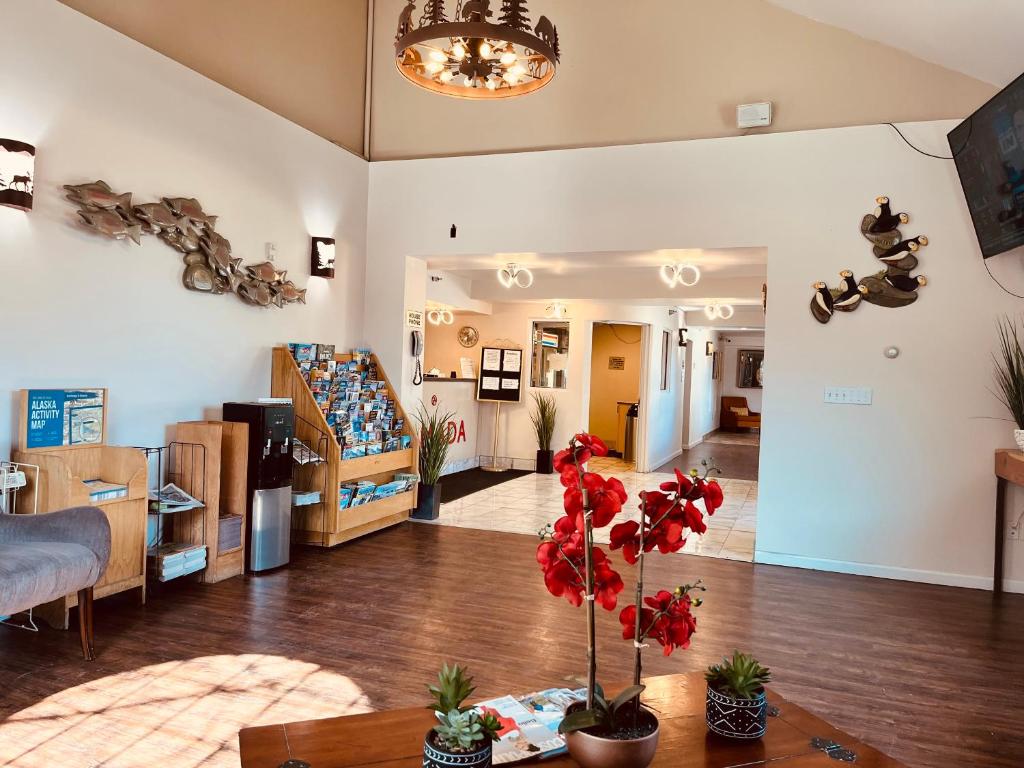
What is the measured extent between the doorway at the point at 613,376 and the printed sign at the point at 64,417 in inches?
372

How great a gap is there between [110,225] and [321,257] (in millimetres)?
2005

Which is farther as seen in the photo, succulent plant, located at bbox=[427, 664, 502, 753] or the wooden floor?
the wooden floor

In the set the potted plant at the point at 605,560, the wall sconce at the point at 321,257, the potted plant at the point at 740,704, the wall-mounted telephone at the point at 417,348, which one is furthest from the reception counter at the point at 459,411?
the potted plant at the point at 605,560

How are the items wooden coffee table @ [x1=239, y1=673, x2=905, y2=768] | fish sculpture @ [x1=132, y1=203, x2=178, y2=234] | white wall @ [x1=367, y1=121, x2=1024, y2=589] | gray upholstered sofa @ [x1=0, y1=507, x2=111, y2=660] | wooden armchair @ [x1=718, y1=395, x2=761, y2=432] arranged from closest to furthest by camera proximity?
wooden coffee table @ [x1=239, y1=673, x2=905, y2=768] → gray upholstered sofa @ [x1=0, y1=507, x2=111, y2=660] → fish sculpture @ [x1=132, y1=203, x2=178, y2=234] → white wall @ [x1=367, y1=121, x2=1024, y2=589] → wooden armchair @ [x1=718, y1=395, x2=761, y2=432]

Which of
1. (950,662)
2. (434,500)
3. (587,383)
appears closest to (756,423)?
(587,383)

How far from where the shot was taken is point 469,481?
9133mm

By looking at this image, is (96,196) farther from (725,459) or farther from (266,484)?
(725,459)

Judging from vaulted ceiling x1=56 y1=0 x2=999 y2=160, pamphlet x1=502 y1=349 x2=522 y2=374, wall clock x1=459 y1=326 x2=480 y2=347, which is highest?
vaulted ceiling x1=56 y1=0 x2=999 y2=160

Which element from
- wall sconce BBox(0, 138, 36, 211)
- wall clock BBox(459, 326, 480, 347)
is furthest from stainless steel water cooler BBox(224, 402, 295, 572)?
wall clock BBox(459, 326, 480, 347)

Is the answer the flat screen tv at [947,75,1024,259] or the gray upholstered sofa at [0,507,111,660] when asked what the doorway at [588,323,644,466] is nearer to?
the flat screen tv at [947,75,1024,259]

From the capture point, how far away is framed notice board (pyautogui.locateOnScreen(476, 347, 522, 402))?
1016cm

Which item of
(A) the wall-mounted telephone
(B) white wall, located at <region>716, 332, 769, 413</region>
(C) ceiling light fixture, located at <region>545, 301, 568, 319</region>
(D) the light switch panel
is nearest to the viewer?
(D) the light switch panel

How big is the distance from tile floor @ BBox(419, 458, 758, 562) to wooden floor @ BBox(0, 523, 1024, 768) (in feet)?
2.73

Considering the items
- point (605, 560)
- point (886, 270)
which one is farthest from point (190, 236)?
point (886, 270)
